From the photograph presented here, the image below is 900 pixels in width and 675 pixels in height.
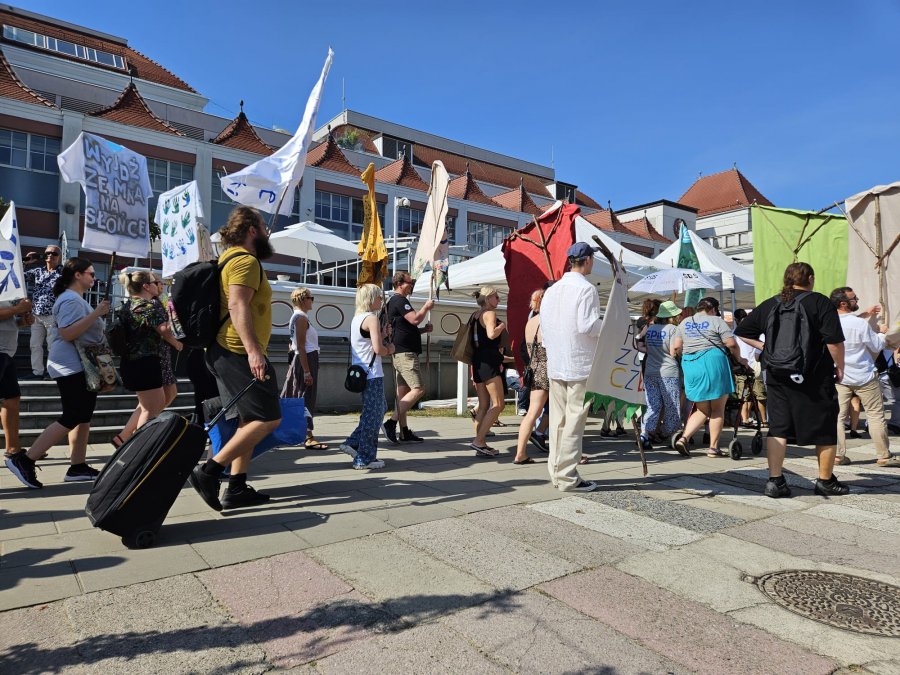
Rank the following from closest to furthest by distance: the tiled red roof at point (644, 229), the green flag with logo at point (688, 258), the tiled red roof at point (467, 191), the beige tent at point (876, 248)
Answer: the beige tent at point (876, 248)
the green flag with logo at point (688, 258)
the tiled red roof at point (467, 191)
the tiled red roof at point (644, 229)

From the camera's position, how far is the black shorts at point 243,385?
3.86 m

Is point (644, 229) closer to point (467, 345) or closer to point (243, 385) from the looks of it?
point (467, 345)

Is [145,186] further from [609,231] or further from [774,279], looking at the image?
[609,231]

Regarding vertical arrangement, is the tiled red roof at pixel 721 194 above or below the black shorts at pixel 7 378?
above

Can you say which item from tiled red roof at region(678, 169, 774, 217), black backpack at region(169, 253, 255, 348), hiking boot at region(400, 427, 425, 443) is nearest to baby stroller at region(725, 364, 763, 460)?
hiking boot at region(400, 427, 425, 443)

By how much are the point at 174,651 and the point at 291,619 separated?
0.45 metres

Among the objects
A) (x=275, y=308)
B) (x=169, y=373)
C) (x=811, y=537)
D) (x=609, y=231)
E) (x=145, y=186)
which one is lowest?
(x=811, y=537)

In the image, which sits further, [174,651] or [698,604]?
[698,604]

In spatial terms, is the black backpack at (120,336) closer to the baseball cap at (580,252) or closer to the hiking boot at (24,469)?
the hiking boot at (24,469)

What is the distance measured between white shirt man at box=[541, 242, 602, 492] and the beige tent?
3.48m

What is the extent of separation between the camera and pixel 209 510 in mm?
4113

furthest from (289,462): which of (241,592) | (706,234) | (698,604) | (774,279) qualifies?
(706,234)

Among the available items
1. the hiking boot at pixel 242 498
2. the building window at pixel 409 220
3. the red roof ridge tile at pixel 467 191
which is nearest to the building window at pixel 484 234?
the red roof ridge tile at pixel 467 191

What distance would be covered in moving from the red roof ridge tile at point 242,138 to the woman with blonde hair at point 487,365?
22170mm
